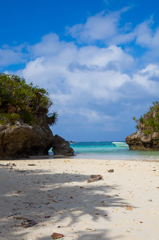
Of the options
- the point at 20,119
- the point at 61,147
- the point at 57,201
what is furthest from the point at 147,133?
the point at 57,201

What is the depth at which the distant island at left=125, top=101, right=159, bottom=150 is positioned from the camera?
34.1 metres

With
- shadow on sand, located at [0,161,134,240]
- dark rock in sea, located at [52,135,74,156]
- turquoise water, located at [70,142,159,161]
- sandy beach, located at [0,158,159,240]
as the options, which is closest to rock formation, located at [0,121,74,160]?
dark rock in sea, located at [52,135,74,156]

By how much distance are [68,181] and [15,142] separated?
33.0ft

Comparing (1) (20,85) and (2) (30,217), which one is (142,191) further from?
(1) (20,85)

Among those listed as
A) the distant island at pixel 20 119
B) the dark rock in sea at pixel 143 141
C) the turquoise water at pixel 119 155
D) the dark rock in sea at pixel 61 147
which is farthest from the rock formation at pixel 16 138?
the dark rock in sea at pixel 143 141

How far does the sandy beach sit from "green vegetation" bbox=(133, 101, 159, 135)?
96.0 feet

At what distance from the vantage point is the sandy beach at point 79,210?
123 inches

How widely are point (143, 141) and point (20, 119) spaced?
25.2m

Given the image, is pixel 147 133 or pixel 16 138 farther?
pixel 147 133

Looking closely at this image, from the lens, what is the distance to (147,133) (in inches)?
1351

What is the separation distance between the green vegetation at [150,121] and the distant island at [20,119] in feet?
66.0

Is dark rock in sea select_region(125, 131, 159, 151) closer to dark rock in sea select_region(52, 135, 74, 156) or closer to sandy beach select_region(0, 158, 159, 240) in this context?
dark rock in sea select_region(52, 135, 74, 156)

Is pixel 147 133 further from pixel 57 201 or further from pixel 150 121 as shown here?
pixel 57 201

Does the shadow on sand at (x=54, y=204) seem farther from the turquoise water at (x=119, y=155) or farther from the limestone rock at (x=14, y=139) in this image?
the turquoise water at (x=119, y=155)
